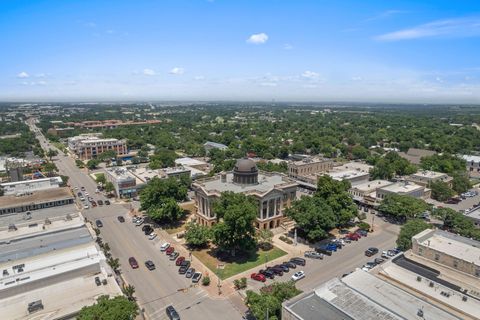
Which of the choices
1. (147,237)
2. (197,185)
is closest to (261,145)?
(197,185)

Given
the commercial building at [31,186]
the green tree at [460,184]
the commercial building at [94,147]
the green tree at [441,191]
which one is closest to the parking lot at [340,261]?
the green tree at [441,191]

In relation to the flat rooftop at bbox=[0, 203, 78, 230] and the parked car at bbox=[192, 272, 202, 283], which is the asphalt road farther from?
the flat rooftop at bbox=[0, 203, 78, 230]

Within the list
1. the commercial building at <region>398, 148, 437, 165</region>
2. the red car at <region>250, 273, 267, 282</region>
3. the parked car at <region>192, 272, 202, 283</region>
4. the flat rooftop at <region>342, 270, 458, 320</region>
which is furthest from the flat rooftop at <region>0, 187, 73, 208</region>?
the commercial building at <region>398, 148, 437, 165</region>

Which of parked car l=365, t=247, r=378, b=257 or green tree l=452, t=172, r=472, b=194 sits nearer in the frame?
parked car l=365, t=247, r=378, b=257

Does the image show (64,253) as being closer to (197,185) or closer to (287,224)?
(197,185)

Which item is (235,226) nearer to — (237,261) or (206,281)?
(237,261)

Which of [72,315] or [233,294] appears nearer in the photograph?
[72,315]
